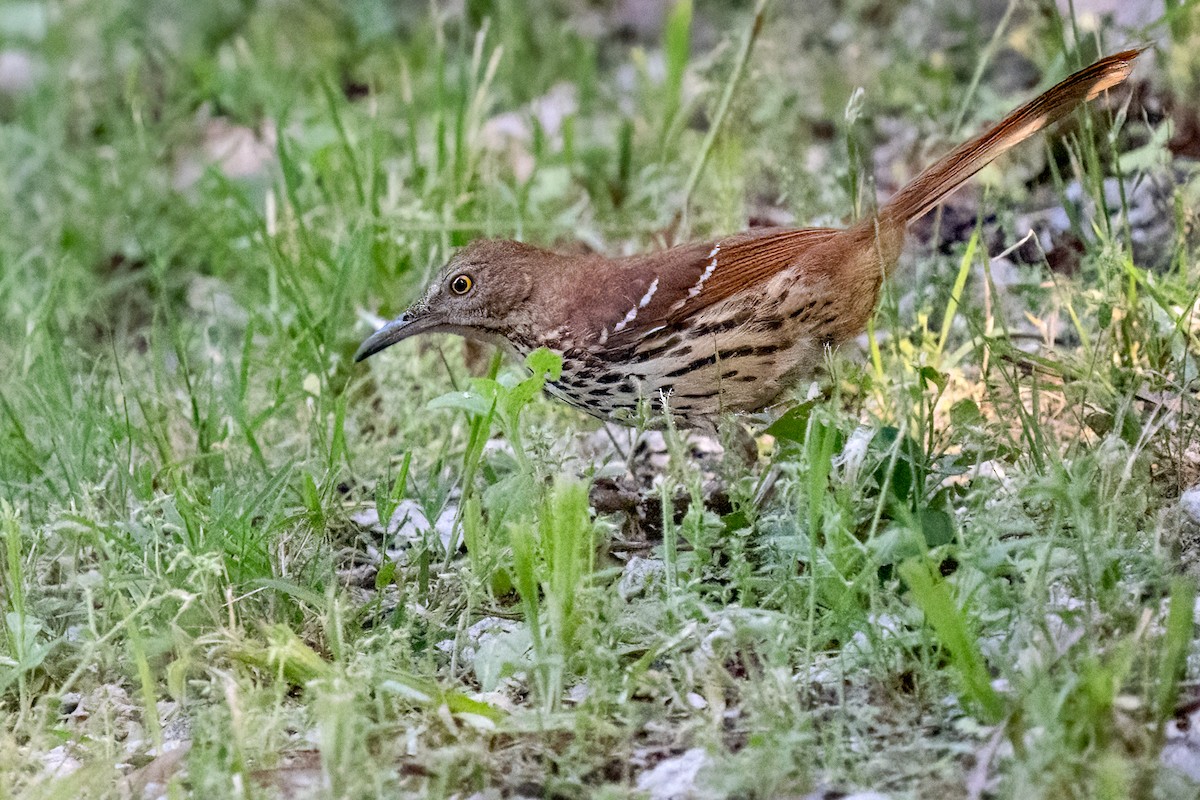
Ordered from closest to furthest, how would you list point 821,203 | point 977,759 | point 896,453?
point 977,759
point 896,453
point 821,203

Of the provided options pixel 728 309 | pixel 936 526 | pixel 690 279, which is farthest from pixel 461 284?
pixel 936 526

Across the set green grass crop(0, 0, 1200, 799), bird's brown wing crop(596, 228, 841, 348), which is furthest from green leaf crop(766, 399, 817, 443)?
bird's brown wing crop(596, 228, 841, 348)

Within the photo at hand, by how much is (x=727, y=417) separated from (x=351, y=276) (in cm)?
186

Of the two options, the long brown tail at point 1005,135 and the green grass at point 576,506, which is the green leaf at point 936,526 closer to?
the green grass at point 576,506

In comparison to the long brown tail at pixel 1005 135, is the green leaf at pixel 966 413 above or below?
below

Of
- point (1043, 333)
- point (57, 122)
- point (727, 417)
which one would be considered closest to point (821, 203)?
point (1043, 333)

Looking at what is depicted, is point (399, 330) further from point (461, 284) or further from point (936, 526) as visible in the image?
point (936, 526)

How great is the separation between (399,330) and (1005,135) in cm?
179

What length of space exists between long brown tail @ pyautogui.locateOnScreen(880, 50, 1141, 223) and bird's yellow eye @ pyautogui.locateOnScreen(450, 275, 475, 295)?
119 cm

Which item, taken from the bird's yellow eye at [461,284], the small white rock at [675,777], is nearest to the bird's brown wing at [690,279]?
the bird's yellow eye at [461,284]

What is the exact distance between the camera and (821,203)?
5176mm

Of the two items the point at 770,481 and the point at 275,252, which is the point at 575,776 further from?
the point at 275,252

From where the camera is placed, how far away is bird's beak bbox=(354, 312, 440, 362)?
4.26m

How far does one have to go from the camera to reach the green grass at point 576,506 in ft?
8.38
